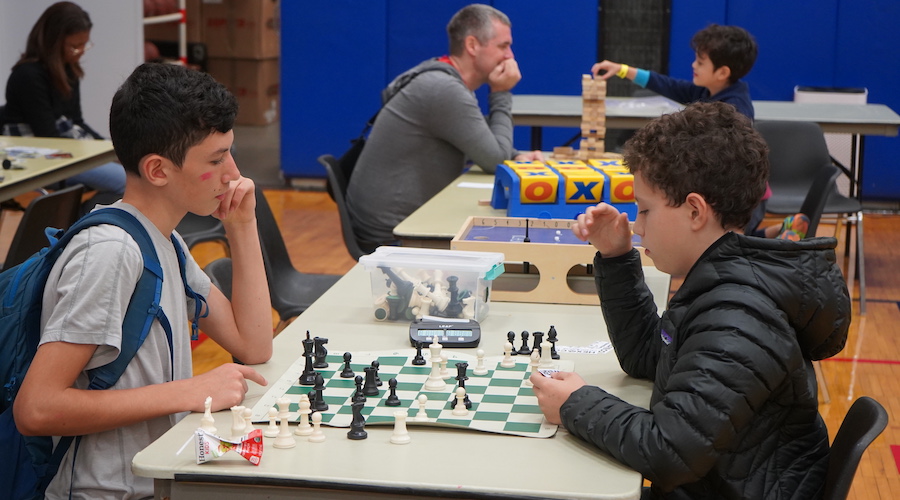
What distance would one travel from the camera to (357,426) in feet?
5.13

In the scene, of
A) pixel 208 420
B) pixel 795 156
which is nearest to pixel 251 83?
pixel 795 156

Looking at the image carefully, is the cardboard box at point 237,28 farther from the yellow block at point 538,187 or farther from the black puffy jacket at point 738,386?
the black puffy jacket at point 738,386

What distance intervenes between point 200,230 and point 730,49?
2.48 meters

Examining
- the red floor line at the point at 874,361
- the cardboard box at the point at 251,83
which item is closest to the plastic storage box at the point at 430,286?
the red floor line at the point at 874,361

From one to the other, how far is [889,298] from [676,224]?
4092 mm

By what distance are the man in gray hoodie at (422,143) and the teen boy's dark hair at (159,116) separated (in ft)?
7.75

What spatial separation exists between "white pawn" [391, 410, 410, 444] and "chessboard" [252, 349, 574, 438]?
49 millimetres

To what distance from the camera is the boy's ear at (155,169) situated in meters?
1.74

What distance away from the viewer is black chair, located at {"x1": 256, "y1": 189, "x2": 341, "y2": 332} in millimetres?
3361

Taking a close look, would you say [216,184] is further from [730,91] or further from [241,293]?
[730,91]

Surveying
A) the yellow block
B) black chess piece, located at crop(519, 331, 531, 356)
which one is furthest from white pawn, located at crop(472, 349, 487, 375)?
the yellow block

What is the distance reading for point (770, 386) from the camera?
1.48m

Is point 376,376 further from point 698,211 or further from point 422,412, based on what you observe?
point 698,211

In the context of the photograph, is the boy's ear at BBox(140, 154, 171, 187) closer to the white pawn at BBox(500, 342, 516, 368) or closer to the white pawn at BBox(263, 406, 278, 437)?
the white pawn at BBox(263, 406, 278, 437)
